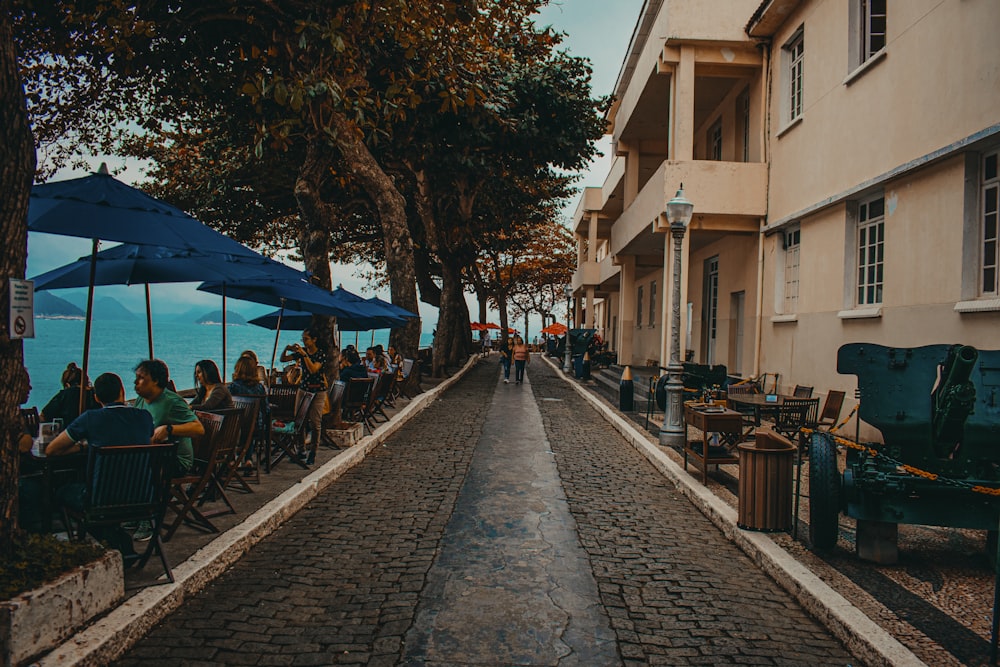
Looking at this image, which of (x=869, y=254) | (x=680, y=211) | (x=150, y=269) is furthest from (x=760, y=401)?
(x=150, y=269)

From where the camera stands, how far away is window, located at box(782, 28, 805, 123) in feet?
45.5

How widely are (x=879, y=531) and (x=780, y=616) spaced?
1.26 meters

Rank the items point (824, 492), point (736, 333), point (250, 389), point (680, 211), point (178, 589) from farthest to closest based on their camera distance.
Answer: point (736, 333), point (680, 211), point (250, 389), point (824, 492), point (178, 589)

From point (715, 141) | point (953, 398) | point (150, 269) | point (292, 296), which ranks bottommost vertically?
point (953, 398)

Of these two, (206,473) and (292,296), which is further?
(292,296)

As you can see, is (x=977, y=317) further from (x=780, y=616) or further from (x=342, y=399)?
(x=342, y=399)

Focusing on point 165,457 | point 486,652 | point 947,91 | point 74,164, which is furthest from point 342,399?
point 947,91

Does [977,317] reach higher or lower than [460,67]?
lower

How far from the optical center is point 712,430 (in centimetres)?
773

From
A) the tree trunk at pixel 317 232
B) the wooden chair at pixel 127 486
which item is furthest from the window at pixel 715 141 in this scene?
the wooden chair at pixel 127 486

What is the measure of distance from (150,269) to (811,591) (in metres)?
7.51

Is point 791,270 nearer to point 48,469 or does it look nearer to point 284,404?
point 284,404

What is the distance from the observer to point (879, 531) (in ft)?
16.9

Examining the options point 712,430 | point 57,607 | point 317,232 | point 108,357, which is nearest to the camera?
point 57,607
